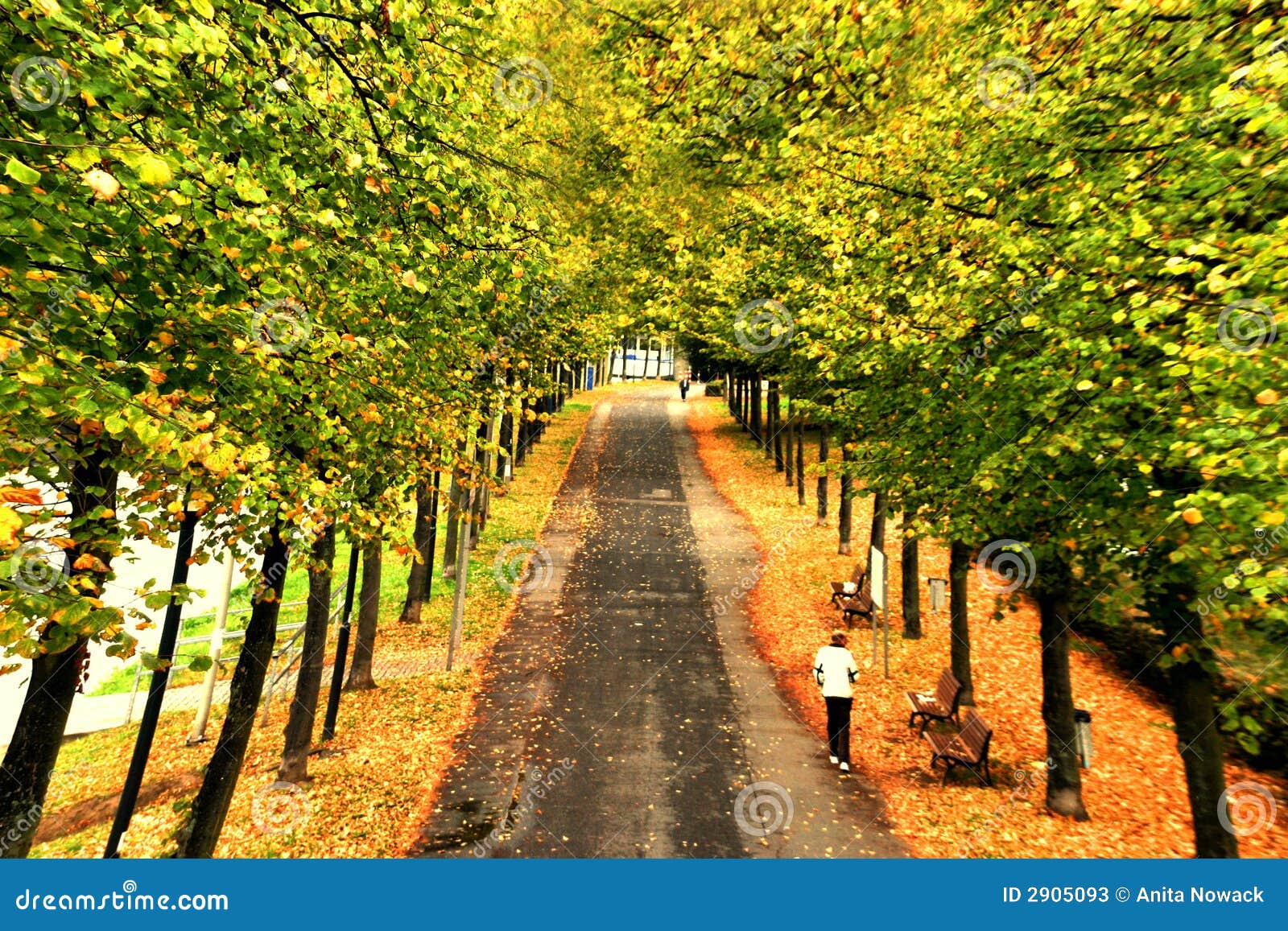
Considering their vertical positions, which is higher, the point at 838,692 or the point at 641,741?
the point at 838,692

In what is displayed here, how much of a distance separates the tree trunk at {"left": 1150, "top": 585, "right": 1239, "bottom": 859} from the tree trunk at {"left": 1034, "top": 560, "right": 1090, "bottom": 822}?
1858mm

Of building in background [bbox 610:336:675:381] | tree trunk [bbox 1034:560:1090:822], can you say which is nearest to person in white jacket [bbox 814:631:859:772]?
tree trunk [bbox 1034:560:1090:822]

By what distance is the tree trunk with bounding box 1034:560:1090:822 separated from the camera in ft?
28.8

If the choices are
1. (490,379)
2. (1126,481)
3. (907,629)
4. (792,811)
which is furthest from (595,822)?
(907,629)

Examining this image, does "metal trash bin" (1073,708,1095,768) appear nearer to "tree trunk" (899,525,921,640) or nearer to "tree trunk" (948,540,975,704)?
"tree trunk" (948,540,975,704)

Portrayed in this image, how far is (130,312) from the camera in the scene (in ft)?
14.0

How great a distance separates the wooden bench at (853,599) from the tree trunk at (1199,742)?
29.3 ft

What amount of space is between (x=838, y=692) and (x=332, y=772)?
745 centimetres

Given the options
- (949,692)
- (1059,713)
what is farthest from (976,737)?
(949,692)

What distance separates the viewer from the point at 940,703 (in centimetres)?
1134

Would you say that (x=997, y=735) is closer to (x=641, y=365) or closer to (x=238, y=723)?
(x=238, y=723)

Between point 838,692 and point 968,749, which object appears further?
point 838,692

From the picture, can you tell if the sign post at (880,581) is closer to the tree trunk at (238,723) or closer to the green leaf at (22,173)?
the tree trunk at (238,723)

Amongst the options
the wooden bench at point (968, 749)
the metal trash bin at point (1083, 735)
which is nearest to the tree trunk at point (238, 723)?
the wooden bench at point (968, 749)
